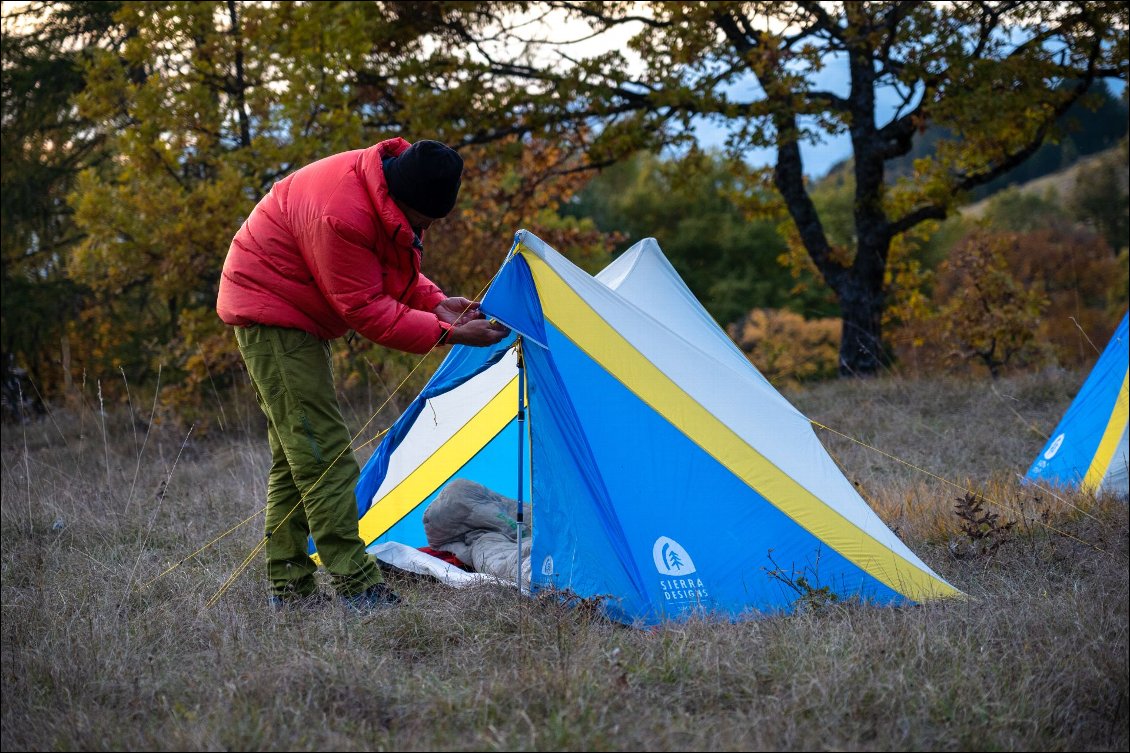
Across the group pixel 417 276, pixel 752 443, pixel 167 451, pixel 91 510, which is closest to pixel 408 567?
pixel 417 276

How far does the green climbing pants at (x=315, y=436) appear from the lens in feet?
11.0

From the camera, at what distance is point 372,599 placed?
11.1 ft

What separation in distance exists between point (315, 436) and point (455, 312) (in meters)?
0.69

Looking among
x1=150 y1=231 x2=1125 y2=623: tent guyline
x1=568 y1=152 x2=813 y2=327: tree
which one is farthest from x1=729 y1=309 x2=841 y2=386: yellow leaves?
x1=150 y1=231 x2=1125 y2=623: tent guyline

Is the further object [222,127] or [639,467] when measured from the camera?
[222,127]

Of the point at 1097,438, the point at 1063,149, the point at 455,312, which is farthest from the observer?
the point at 1063,149

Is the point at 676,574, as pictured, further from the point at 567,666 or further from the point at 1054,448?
the point at 1054,448

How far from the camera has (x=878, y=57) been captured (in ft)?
30.2

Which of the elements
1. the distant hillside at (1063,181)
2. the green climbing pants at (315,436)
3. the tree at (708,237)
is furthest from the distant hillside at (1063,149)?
the green climbing pants at (315,436)

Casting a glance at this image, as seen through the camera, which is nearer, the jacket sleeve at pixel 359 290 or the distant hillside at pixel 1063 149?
the jacket sleeve at pixel 359 290

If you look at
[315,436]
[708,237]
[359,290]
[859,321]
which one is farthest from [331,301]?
[708,237]

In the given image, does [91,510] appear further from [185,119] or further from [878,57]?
[878,57]

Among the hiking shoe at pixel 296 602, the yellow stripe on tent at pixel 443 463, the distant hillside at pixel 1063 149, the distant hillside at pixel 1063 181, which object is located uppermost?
the distant hillside at pixel 1063 149

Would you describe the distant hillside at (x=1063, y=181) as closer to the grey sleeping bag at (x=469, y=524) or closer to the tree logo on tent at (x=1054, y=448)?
the tree logo on tent at (x=1054, y=448)
